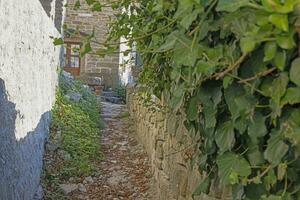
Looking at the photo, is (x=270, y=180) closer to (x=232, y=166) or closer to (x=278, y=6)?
(x=232, y=166)

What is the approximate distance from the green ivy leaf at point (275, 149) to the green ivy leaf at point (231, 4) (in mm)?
258

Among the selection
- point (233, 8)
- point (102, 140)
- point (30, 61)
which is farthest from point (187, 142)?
point (102, 140)

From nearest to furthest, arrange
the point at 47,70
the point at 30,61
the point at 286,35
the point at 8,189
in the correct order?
the point at 286,35, the point at 8,189, the point at 30,61, the point at 47,70

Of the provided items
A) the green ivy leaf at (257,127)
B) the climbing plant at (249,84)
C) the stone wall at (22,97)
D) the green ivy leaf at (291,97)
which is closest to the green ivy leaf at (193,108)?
the climbing plant at (249,84)

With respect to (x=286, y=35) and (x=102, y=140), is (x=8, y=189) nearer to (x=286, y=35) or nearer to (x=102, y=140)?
(x=286, y=35)

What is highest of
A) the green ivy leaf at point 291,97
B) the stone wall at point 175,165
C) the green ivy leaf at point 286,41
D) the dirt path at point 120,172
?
the green ivy leaf at point 286,41

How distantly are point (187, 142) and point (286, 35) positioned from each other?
155 cm

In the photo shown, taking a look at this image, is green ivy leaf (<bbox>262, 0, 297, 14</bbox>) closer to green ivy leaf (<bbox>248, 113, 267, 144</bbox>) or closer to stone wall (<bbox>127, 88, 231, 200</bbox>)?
green ivy leaf (<bbox>248, 113, 267, 144</bbox>)

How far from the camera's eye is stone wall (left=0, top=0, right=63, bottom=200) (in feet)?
8.43

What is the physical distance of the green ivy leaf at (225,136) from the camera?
1.00 metres

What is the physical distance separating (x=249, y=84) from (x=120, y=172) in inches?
155

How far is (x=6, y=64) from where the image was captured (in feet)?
8.63

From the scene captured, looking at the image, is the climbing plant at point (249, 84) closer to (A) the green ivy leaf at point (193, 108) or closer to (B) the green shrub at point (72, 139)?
(A) the green ivy leaf at point (193, 108)

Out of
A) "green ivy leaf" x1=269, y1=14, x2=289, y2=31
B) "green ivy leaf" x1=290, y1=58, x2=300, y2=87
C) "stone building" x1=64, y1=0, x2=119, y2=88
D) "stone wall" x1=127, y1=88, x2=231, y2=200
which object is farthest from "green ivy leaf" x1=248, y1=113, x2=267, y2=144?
"stone building" x1=64, y1=0, x2=119, y2=88
